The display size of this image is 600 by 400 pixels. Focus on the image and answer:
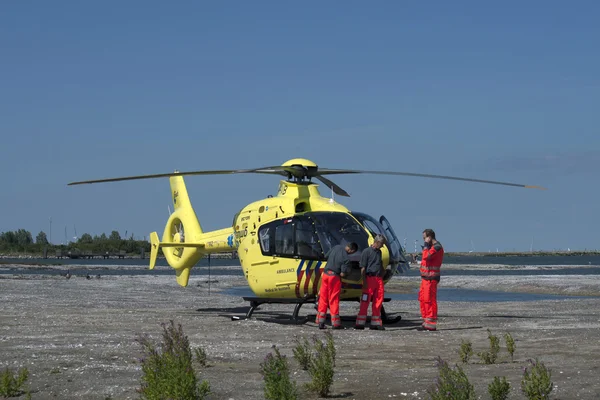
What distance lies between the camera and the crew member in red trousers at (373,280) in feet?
59.8

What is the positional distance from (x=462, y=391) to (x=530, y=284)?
44951mm

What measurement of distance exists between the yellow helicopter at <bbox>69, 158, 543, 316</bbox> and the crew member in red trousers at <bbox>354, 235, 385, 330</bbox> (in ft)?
0.90

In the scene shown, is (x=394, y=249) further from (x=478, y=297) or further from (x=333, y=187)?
(x=478, y=297)

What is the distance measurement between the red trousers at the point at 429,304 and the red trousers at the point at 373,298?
35.2 inches

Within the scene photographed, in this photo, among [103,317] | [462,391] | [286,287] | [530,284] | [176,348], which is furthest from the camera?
[530,284]

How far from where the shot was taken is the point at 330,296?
1850 centimetres

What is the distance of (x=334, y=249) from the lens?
724 inches

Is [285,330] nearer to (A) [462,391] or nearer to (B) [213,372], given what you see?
(B) [213,372]

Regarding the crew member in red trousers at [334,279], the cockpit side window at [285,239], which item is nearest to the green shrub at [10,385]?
the crew member in red trousers at [334,279]

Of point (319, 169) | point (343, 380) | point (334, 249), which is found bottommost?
point (343, 380)

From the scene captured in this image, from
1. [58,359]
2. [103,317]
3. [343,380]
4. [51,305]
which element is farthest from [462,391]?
[51,305]

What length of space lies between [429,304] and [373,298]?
3.92 feet

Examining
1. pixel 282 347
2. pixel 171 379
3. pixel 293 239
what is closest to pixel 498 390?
pixel 171 379

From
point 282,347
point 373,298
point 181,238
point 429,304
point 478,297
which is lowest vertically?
point 478,297
